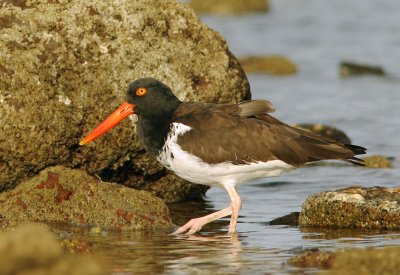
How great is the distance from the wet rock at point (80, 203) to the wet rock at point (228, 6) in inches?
726

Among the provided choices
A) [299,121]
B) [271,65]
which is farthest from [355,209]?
[271,65]

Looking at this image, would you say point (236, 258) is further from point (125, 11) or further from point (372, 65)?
point (372, 65)

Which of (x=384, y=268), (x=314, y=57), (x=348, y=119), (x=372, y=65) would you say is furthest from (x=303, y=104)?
(x=384, y=268)

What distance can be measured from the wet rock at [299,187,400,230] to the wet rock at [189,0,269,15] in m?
18.5

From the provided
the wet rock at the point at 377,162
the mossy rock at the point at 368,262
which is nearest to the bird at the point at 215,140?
the mossy rock at the point at 368,262

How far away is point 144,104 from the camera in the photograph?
859cm

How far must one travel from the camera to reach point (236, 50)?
68.8 ft

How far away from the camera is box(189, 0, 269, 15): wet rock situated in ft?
87.4

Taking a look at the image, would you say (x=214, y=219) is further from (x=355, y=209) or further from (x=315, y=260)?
(x=315, y=260)

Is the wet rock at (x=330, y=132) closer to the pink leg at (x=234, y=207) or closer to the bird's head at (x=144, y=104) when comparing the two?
the pink leg at (x=234, y=207)

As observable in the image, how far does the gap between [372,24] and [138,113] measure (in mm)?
16025

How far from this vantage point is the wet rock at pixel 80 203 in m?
8.34

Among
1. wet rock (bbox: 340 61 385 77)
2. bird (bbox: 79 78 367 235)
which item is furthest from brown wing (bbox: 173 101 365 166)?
wet rock (bbox: 340 61 385 77)

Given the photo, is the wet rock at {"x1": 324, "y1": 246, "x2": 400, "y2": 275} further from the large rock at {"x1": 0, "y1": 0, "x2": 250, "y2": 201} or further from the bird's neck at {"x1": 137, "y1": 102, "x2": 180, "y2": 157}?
the large rock at {"x1": 0, "y1": 0, "x2": 250, "y2": 201}
